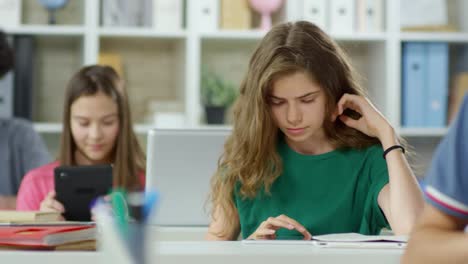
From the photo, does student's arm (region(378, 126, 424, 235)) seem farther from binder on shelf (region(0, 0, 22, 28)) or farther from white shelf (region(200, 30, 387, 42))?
binder on shelf (region(0, 0, 22, 28))

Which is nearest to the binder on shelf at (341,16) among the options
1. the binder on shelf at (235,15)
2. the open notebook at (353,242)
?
the binder on shelf at (235,15)

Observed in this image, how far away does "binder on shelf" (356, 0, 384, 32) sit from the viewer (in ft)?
12.7

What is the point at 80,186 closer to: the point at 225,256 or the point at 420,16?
the point at 225,256

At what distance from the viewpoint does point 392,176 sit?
196 centimetres

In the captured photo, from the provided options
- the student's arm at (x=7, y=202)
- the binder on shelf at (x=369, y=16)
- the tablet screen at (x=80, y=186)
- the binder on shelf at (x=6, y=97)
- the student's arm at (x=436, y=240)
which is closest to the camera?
the student's arm at (x=436, y=240)

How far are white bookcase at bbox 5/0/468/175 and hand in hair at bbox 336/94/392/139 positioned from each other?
162 centimetres

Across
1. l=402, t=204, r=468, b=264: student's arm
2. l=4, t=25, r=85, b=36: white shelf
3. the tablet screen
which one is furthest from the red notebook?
l=4, t=25, r=85, b=36: white shelf

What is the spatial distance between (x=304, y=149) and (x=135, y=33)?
180 centimetres

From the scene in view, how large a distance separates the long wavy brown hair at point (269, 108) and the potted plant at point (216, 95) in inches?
66.2

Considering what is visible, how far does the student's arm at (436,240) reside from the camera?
3.80 ft

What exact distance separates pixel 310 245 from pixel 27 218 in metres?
0.59

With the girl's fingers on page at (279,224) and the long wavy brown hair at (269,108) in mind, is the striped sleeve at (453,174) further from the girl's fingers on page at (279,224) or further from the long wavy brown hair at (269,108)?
the long wavy brown hair at (269,108)

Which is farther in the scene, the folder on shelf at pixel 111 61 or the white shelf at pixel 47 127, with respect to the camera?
the folder on shelf at pixel 111 61

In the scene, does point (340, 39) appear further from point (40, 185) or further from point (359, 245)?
point (359, 245)
